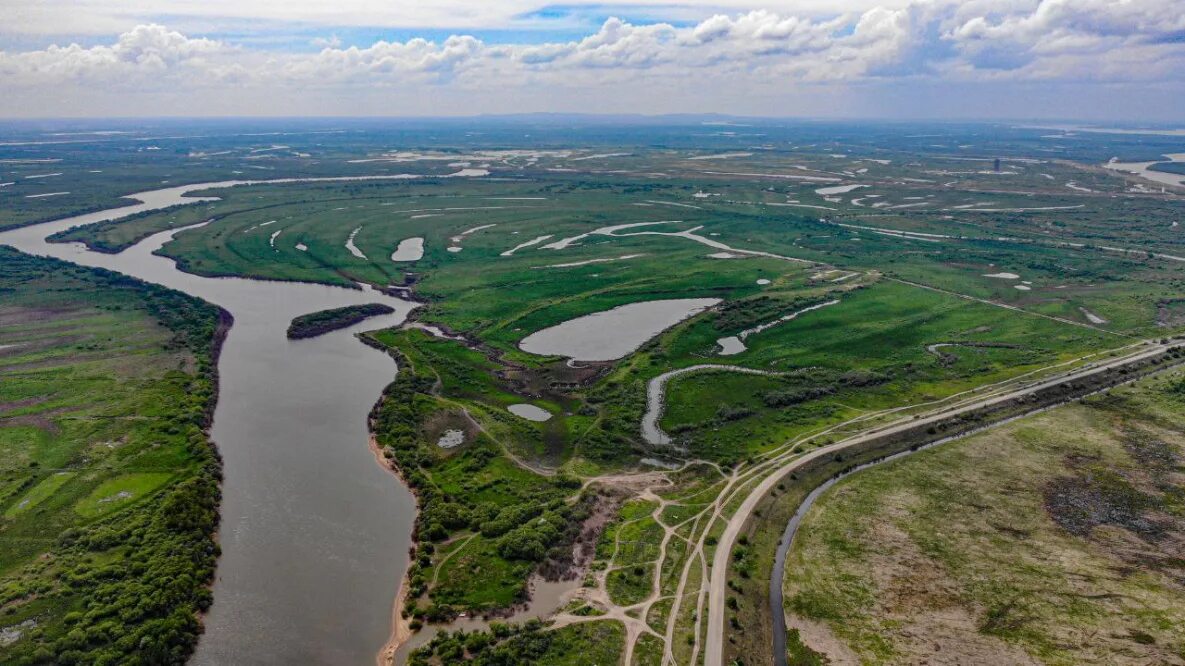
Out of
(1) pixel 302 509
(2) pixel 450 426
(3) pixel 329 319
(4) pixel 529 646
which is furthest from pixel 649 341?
(4) pixel 529 646

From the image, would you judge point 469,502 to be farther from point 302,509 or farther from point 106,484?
point 106,484

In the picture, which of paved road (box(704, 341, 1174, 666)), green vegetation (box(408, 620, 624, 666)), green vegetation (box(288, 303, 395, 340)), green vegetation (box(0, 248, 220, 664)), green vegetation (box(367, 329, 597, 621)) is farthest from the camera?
green vegetation (box(288, 303, 395, 340))

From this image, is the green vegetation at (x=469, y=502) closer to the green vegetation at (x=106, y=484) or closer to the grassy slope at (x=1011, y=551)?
the green vegetation at (x=106, y=484)

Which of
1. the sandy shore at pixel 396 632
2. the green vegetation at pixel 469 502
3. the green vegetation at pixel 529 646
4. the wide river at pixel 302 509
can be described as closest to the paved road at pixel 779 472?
the green vegetation at pixel 529 646

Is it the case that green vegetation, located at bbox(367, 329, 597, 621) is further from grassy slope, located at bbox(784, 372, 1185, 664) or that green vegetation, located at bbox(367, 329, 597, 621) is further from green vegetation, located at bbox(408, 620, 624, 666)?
grassy slope, located at bbox(784, 372, 1185, 664)

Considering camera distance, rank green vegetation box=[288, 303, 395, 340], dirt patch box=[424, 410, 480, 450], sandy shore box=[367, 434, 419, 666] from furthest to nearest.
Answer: green vegetation box=[288, 303, 395, 340] < dirt patch box=[424, 410, 480, 450] < sandy shore box=[367, 434, 419, 666]

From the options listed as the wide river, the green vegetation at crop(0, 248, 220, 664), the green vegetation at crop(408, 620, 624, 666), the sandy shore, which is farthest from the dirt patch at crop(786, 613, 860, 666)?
the green vegetation at crop(0, 248, 220, 664)

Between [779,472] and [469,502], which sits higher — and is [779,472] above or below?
above
